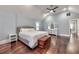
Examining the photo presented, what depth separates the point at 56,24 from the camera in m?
2.34

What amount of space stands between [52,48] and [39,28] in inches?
21.5

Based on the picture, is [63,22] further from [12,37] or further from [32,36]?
[12,37]

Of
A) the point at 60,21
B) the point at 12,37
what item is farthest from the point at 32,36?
the point at 60,21

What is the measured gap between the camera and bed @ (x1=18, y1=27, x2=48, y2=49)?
2.28 metres

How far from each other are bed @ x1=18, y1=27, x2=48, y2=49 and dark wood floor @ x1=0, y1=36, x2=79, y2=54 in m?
0.09

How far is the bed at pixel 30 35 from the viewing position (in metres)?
2.28

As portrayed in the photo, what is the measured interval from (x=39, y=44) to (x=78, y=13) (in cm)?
112

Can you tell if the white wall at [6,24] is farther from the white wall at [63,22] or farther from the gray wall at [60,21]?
the white wall at [63,22]

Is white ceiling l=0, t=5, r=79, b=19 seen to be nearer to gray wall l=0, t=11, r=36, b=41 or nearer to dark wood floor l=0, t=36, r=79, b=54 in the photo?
gray wall l=0, t=11, r=36, b=41

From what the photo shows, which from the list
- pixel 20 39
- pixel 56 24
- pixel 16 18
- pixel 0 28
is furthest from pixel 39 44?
pixel 0 28

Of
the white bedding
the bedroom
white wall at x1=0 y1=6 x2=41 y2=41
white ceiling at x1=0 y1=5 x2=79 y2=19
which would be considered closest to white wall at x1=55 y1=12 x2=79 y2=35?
the bedroom
